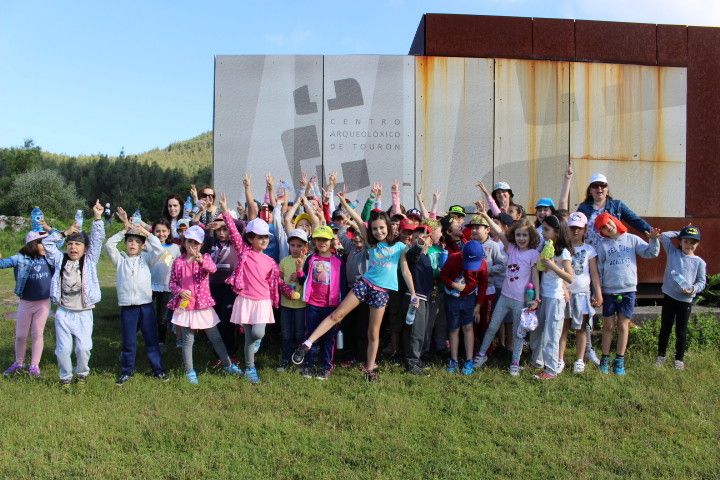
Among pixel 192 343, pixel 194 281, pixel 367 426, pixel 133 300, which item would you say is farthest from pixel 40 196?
pixel 367 426

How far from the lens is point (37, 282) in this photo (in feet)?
17.3

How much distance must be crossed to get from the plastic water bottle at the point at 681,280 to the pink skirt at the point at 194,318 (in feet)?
14.3

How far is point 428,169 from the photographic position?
6.94 metres

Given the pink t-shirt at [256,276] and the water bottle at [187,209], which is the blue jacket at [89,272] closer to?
the pink t-shirt at [256,276]

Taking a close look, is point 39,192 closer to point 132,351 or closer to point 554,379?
point 132,351

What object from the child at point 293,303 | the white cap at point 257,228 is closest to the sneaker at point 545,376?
the child at point 293,303

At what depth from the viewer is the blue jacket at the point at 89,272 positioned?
16.3ft

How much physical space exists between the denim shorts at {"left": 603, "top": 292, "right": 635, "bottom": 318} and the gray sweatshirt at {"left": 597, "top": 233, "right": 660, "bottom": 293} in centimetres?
4

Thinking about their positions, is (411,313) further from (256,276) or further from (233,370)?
(233,370)

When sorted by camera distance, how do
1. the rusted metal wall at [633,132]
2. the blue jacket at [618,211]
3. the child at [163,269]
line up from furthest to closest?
the rusted metal wall at [633,132] → the child at [163,269] → the blue jacket at [618,211]

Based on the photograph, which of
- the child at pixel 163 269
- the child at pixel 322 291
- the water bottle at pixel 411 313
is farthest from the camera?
the child at pixel 163 269

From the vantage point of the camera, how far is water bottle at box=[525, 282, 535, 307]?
5180 millimetres

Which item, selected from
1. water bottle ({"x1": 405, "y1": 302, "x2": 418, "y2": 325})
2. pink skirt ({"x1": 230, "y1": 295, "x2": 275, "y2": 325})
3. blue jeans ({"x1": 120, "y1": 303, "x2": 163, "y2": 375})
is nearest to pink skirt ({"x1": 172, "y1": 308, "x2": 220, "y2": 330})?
pink skirt ({"x1": 230, "y1": 295, "x2": 275, "y2": 325})

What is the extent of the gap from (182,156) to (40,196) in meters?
32.3
